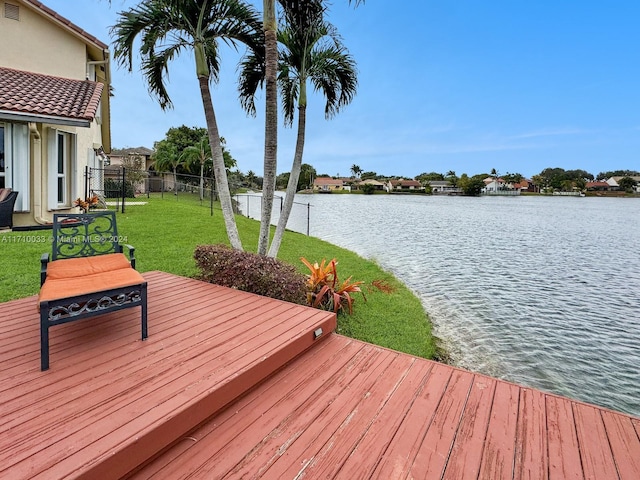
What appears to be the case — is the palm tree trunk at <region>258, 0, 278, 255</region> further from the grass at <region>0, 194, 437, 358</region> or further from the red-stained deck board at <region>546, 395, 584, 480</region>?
the red-stained deck board at <region>546, 395, 584, 480</region>

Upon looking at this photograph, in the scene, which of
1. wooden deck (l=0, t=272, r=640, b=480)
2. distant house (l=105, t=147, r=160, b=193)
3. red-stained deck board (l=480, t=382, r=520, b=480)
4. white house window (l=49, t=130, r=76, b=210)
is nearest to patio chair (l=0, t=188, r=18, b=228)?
white house window (l=49, t=130, r=76, b=210)

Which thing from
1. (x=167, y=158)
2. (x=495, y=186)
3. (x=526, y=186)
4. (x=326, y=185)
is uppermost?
(x=526, y=186)

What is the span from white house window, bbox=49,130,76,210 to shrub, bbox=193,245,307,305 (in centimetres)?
625

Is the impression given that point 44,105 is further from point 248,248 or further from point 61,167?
point 248,248

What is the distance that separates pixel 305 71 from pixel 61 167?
779cm

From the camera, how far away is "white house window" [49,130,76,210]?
8.48 m

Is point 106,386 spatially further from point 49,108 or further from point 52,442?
point 49,108

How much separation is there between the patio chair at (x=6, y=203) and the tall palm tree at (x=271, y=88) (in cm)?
620

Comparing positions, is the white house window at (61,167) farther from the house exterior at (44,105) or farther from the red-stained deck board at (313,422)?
the red-stained deck board at (313,422)

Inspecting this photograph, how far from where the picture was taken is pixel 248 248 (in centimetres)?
873

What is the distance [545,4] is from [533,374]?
24114mm

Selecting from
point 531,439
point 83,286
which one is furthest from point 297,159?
point 531,439

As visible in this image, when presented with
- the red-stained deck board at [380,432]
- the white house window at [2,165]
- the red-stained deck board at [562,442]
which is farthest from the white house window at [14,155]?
the red-stained deck board at [562,442]

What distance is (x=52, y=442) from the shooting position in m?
1.71
